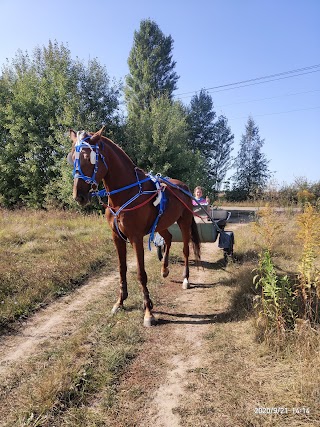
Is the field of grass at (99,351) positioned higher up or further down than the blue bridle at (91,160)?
further down

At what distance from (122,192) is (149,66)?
76.1 ft

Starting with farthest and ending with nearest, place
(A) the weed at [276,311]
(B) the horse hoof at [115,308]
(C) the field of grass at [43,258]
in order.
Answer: (C) the field of grass at [43,258] < (B) the horse hoof at [115,308] < (A) the weed at [276,311]

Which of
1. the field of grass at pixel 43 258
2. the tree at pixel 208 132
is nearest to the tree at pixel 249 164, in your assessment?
the tree at pixel 208 132

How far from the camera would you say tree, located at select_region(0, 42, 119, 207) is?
48.9 feet

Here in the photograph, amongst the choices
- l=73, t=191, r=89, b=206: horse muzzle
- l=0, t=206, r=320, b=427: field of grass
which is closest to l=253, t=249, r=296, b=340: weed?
l=0, t=206, r=320, b=427: field of grass

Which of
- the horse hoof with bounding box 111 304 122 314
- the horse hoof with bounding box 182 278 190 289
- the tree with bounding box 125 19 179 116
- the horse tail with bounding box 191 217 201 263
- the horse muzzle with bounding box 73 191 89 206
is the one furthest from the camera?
the tree with bounding box 125 19 179 116

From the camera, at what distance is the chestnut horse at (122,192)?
348 cm

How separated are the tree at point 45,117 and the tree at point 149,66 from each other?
7986 millimetres

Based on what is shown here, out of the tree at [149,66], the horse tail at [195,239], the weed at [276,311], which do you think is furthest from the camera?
the tree at [149,66]

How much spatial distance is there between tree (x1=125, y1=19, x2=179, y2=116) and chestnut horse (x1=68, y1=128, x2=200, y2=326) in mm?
20357

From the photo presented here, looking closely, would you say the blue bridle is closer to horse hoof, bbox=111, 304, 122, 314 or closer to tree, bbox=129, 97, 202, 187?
horse hoof, bbox=111, 304, 122, 314

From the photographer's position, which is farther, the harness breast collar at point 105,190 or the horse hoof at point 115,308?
the horse hoof at point 115,308

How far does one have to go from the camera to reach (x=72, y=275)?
5.79m

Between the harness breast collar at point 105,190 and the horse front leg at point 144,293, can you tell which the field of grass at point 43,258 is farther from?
the harness breast collar at point 105,190
